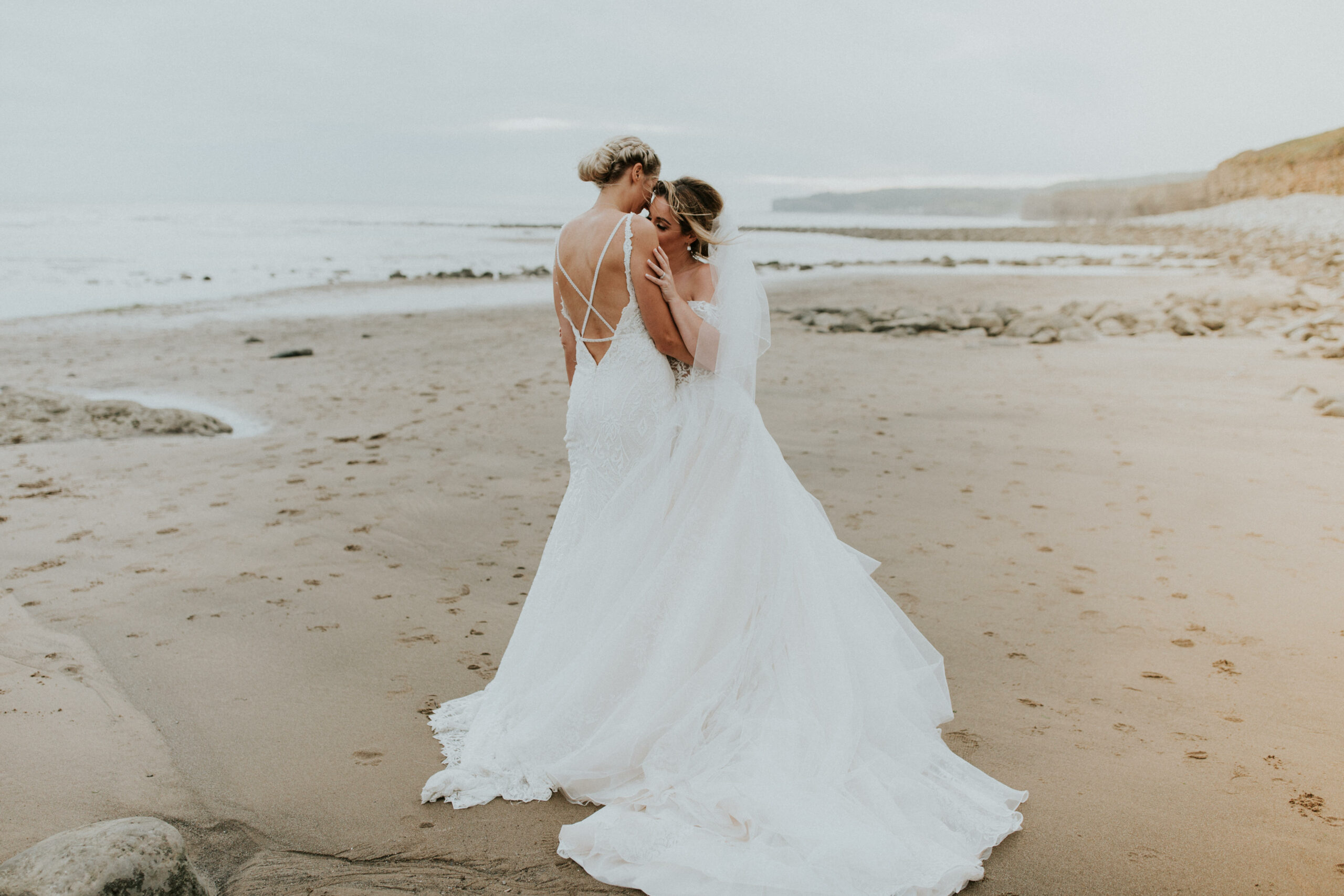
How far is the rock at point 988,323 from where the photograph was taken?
1369cm

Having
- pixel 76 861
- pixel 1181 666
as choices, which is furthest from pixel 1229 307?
pixel 76 861

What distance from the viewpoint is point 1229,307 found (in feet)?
46.6

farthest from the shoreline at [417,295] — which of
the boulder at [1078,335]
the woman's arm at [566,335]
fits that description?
the woman's arm at [566,335]

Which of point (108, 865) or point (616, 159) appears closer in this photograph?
point (108, 865)

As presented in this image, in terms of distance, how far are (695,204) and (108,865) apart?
7.72ft

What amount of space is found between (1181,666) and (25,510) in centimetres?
672

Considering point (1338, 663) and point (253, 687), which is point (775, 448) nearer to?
point (253, 687)

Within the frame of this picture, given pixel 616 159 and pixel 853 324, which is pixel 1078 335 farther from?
pixel 616 159

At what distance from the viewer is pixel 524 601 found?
431 centimetres

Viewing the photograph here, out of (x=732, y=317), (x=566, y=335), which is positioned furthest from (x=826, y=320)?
(x=732, y=317)

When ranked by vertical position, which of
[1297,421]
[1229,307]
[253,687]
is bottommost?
[253,687]

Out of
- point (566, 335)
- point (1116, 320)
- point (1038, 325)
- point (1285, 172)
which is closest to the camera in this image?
point (566, 335)

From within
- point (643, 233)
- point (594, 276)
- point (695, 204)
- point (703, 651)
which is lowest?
point (703, 651)

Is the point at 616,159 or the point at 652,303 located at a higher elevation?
the point at 616,159
